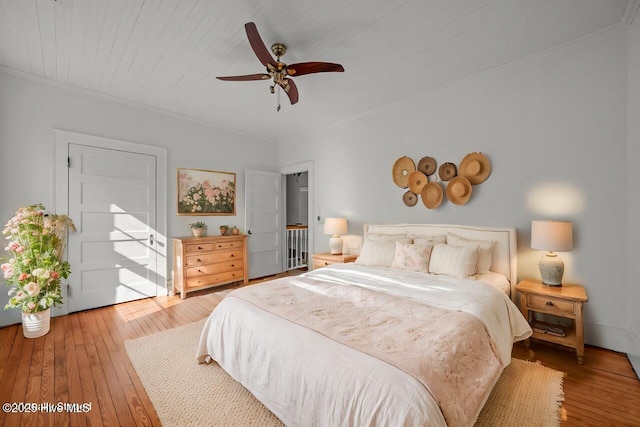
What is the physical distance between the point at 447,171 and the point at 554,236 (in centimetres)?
124

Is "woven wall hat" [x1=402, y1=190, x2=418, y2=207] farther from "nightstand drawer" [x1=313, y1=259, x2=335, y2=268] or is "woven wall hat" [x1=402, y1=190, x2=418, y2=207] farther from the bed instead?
"nightstand drawer" [x1=313, y1=259, x2=335, y2=268]

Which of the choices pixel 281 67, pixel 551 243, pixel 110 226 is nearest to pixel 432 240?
pixel 551 243

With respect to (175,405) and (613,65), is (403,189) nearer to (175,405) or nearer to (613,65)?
(613,65)

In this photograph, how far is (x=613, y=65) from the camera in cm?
233

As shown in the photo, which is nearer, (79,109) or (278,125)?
(79,109)

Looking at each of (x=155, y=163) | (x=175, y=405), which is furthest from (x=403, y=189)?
(x=155, y=163)

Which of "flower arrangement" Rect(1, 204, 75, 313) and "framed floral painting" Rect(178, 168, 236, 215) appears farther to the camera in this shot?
"framed floral painting" Rect(178, 168, 236, 215)

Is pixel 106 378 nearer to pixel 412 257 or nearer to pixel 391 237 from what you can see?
pixel 412 257

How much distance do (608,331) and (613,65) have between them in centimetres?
232

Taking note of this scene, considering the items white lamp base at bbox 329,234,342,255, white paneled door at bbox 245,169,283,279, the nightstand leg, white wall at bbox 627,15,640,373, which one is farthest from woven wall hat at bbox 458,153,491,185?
white paneled door at bbox 245,169,283,279

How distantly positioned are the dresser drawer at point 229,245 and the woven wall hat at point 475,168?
3.56 m

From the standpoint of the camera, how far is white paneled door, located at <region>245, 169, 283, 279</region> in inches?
200

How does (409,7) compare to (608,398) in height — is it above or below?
above

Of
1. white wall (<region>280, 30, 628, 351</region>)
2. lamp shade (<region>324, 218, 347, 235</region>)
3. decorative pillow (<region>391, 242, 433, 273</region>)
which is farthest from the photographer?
Answer: lamp shade (<region>324, 218, 347, 235</region>)
